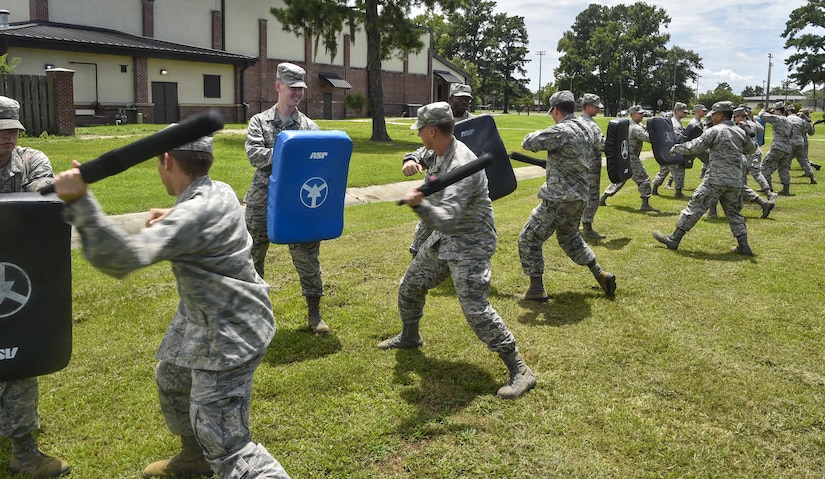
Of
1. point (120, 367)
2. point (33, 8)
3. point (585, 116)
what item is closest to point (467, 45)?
point (33, 8)

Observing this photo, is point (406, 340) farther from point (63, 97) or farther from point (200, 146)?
point (63, 97)

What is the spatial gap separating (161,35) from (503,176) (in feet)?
105

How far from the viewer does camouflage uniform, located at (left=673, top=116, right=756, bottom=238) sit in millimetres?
9375

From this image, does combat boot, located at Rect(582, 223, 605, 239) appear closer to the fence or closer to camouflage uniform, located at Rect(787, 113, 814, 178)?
camouflage uniform, located at Rect(787, 113, 814, 178)

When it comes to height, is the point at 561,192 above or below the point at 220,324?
above

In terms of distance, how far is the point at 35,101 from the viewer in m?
19.6

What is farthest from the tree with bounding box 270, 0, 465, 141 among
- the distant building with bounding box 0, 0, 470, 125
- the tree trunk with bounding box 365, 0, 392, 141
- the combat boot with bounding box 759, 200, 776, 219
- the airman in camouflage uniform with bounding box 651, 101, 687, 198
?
the combat boot with bounding box 759, 200, 776, 219

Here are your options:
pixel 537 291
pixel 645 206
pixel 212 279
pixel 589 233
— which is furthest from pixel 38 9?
pixel 212 279

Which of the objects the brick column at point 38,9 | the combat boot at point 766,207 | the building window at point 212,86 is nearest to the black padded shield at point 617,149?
the combat boot at point 766,207

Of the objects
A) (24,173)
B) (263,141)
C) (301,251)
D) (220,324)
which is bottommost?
(301,251)

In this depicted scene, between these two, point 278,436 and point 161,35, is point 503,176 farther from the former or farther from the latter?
point 161,35

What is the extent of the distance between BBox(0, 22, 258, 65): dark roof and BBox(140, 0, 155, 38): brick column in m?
0.58

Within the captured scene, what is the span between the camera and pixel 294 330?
19.7ft

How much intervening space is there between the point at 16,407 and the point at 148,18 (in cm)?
3397
